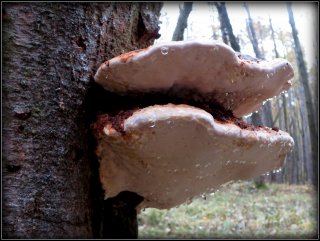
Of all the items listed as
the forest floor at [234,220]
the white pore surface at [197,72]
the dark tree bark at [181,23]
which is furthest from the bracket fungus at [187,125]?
the forest floor at [234,220]

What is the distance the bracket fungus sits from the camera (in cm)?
87

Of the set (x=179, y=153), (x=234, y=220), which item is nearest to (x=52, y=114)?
(x=179, y=153)

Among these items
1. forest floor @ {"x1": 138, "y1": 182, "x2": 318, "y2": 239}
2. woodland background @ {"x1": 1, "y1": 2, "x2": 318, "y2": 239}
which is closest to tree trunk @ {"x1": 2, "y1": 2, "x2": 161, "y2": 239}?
woodland background @ {"x1": 1, "y1": 2, "x2": 318, "y2": 239}

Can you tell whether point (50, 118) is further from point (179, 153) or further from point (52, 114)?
point (179, 153)

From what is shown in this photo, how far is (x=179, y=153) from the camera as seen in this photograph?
96cm

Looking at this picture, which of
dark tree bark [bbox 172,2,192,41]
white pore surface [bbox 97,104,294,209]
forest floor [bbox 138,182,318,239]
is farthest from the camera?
forest floor [bbox 138,182,318,239]

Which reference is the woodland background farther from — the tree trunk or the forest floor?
the forest floor

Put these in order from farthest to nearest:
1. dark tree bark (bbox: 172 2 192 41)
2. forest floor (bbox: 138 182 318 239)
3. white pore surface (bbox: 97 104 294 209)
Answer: forest floor (bbox: 138 182 318 239), dark tree bark (bbox: 172 2 192 41), white pore surface (bbox: 97 104 294 209)

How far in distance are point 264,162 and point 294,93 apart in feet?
Result: 78.6

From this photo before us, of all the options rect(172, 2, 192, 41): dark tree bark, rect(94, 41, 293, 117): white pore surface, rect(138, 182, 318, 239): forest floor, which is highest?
rect(172, 2, 192, 41): dark tree bark

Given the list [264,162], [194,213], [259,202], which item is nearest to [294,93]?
A: [259,202]

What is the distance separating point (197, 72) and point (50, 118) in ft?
1.37

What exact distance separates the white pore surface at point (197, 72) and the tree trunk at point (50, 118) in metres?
0.11

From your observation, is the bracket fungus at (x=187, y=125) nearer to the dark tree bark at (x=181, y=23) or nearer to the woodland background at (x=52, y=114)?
the woodland background at (x=52, y=114)
